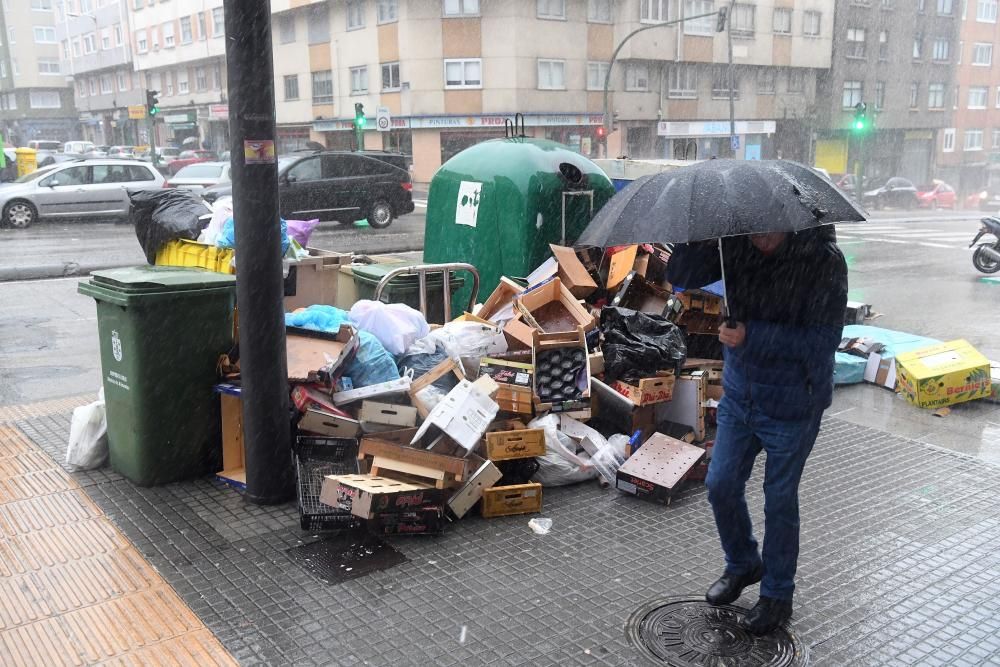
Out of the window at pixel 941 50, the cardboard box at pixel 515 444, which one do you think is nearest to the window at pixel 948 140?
the window at pixel 941 50

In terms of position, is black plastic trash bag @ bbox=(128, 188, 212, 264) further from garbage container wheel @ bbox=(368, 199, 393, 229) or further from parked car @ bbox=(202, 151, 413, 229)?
garbage container wheel @ bbox=(368, 199, 393, 229)

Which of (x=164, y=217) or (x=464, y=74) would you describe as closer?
(x=164, y=217)

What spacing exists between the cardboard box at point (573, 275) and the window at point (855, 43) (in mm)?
52662

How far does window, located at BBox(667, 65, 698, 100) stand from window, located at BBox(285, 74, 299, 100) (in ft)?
67.2

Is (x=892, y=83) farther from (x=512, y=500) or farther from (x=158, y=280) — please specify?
(x=158, y=280)

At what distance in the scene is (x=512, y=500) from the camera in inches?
192

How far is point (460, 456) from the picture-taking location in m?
5.03

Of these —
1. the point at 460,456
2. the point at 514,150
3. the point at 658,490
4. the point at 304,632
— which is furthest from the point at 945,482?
the point at 514,150

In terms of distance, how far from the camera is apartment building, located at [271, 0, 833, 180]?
39938 mm

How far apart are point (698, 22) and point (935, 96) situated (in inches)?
929

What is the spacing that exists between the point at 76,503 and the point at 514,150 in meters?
5.03

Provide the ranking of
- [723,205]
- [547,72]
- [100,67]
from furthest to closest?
[100,67]
[547,72]
[723,205]

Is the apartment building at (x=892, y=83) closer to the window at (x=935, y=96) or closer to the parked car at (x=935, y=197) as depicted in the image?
the window at (x=935, y=96)

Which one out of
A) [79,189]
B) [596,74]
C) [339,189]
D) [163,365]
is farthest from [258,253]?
[596,74]
